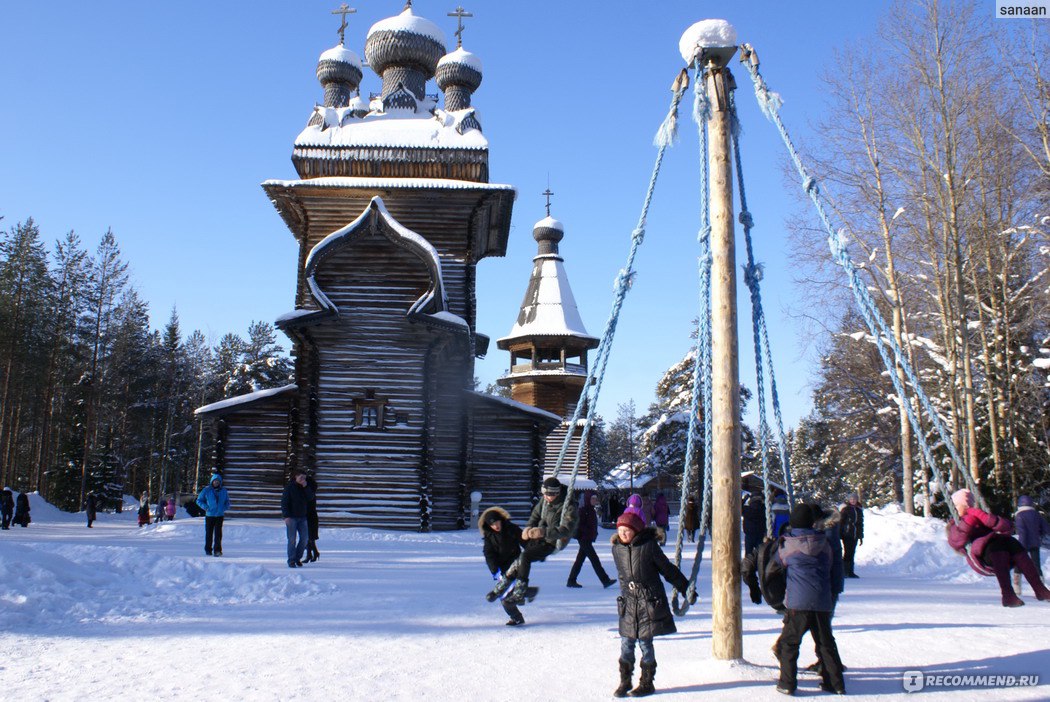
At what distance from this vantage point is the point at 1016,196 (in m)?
19.6

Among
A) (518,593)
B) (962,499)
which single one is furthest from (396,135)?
(962,499)

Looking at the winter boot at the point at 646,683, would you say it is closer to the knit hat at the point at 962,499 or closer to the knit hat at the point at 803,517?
the knit hat at the point at 803,517

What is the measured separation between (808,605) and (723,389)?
165 cm

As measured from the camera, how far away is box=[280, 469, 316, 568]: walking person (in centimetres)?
1234

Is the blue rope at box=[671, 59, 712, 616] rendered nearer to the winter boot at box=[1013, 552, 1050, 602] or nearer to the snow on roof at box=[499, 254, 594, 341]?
the winter boot at box=[1013, 552, 1050, 602]

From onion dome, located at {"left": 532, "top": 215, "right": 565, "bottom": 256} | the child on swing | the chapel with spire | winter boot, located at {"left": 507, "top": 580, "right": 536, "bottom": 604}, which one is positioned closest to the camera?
the child on swing

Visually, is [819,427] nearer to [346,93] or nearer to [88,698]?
[346,93]

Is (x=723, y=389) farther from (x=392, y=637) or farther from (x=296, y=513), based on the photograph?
(x=296, y=513)

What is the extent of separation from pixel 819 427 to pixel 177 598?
161ft

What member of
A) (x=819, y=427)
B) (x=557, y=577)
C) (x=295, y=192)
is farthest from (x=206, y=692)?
(x=819, y=427)

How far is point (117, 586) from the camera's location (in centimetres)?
910

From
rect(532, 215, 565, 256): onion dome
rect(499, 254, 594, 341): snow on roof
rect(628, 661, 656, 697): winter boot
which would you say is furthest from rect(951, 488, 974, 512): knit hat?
rect(532, 215, 565, 256): onion dome

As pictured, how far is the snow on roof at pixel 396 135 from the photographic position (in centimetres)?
2528

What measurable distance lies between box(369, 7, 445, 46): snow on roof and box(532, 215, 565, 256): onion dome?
549 inches
